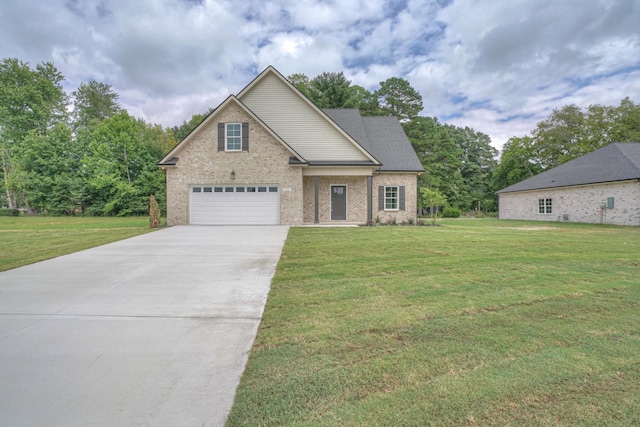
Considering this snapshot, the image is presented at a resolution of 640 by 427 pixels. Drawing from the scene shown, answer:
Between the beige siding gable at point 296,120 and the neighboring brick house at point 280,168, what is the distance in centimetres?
5

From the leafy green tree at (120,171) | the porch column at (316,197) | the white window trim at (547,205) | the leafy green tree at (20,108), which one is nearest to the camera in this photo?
the porch column at (316,197)

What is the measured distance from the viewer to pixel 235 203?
48.2 feet

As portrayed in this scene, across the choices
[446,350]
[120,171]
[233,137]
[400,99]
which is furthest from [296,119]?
[400,99]

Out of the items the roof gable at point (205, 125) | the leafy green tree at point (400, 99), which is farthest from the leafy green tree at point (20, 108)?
the leafy green tree at point (400, 99)

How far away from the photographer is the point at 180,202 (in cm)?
1460

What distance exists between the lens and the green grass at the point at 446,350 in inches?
73.9

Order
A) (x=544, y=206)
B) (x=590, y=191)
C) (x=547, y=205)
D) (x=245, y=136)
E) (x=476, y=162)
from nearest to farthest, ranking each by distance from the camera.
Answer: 1. (x=245, y=136)
2. (x=590, y=191)
3. (x=547, y=205)
4. (x=544, y=206)
5. (x=476, y=162)

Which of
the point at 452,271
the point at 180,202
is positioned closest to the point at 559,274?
the point at 452,271

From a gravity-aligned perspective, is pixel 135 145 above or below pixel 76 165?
above

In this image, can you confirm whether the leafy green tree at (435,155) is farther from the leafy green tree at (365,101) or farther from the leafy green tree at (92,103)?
the leafy green tree at (92,103)

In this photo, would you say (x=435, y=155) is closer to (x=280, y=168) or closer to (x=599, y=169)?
(x=599, y=169)

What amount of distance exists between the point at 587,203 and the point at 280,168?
20.2 m

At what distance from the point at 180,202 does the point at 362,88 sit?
26705mm

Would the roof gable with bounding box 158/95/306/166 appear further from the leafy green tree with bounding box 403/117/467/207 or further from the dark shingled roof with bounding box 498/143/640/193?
the leafy green tree with bounding box 403/117/467/207
